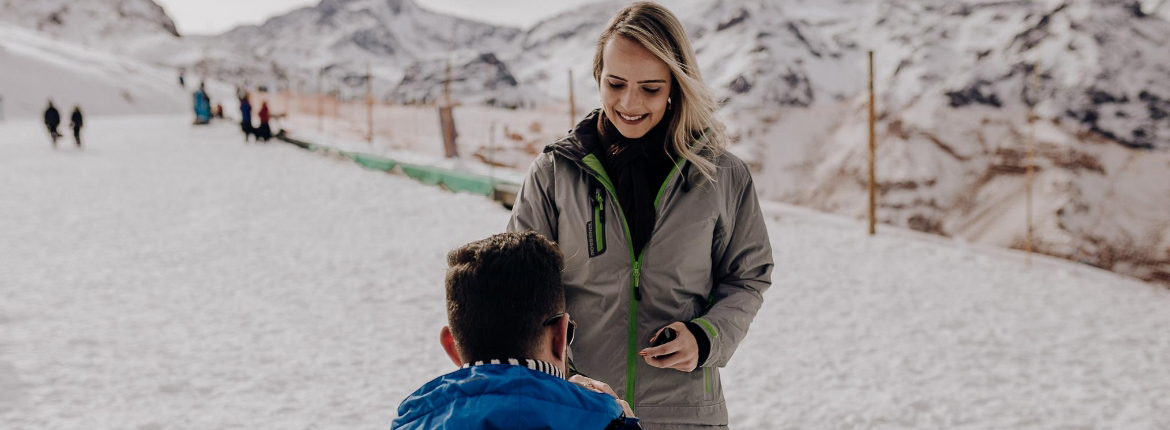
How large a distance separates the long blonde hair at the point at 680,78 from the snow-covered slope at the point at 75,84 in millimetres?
51385

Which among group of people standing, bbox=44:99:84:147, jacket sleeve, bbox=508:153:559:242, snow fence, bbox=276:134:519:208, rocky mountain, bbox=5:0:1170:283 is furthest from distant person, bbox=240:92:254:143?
jacket sleeve, bbox=508:153:559:242

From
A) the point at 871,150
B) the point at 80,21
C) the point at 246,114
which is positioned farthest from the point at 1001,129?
the point at 80,21

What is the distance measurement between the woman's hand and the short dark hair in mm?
348

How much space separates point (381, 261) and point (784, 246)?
4561mm

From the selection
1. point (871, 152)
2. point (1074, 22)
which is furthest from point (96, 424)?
point (1074, 22)

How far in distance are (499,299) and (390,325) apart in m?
4.54

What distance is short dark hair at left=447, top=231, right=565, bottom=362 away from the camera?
118 cm

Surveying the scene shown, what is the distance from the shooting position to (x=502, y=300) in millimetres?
1186

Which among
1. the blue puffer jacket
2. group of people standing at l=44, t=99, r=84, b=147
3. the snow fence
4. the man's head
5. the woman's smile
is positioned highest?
the woman's smile

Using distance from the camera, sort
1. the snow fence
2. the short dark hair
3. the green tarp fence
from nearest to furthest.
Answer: the short dark hair → the snow fence → the green tarp fence

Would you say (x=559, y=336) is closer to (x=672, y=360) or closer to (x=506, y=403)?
(x=506, y=403)

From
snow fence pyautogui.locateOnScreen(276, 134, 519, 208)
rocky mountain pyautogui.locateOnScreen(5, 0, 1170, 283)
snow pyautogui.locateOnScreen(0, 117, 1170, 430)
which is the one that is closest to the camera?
snow pyautogui.locateOnScreen(0, 117, 1170, 430)

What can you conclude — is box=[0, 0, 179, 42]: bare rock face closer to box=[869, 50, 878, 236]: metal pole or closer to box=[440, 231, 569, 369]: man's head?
box=[869, 50, 878, 236]: metal pole

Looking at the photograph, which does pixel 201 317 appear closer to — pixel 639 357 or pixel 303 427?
pixel 303 427
